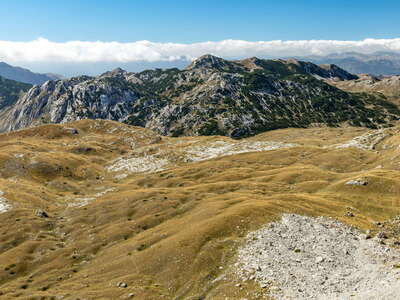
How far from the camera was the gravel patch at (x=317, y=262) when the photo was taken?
38.4 meters

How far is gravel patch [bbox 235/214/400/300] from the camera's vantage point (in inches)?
1511

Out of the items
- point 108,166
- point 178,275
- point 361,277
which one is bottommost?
point 108,166

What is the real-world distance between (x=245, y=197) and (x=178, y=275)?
3645 centimetres

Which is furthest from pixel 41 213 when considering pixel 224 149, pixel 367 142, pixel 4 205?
pixel 367 142

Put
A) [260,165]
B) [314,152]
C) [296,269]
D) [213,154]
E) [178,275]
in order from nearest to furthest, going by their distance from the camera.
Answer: [296,269]
[178,275]
[260,165]
[314,152]
[213,154]

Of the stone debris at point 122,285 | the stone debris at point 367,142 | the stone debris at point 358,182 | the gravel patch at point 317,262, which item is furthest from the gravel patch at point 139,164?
the stone debris at point 122,285

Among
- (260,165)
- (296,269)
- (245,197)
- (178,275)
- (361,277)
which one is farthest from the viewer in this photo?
(260,165)

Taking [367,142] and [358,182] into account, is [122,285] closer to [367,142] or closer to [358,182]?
[358,182]

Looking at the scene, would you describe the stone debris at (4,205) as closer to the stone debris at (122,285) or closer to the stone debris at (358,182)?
the stone debris at (122,285)

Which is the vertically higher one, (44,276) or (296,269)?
(296,269)

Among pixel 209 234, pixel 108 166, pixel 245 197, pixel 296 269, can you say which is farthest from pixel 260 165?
pixel 296 269

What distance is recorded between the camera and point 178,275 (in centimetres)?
4750

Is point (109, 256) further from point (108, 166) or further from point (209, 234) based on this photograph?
point (108, 166)

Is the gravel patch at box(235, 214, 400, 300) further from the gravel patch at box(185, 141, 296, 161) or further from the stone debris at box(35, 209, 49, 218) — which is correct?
the gravel patch at box(185, 141, 296, 161)
